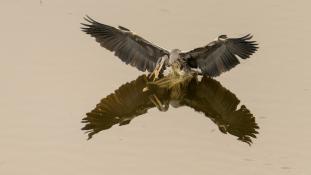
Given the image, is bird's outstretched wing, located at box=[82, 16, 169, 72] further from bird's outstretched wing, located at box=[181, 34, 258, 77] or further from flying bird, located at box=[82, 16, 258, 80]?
bird's outstretched wing, located at box=[181, 34, 258, 77]

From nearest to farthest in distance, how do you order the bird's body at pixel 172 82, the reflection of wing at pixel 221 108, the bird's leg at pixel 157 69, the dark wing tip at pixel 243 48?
the reflection of wing at pixel 221 108 → the bird's body at pixel 172 82 → the dark wing tip at pixel 243 48 → the bird's leg at pixel 157 69

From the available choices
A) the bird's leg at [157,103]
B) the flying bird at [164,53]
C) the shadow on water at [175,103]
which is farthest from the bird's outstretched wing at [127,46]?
the bird's leg at [157,103]

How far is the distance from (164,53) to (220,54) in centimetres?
39

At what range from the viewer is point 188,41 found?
574 cm

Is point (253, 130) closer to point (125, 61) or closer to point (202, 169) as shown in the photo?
point (202, 169)

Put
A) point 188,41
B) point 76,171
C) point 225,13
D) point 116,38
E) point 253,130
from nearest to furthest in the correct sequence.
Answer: point 76,171
point 253,130
point 116,38
point 188,41
point 225,13

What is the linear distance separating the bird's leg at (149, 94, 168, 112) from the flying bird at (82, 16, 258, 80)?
0.33m

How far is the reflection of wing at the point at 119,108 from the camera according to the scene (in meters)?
4.59

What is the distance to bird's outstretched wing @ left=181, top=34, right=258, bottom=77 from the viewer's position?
5156mm

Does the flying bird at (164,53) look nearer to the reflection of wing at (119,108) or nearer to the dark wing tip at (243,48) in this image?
the dark wing tip at (243,48)

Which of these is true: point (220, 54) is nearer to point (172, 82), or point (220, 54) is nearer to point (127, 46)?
point (172, 82)

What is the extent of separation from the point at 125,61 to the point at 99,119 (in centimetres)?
82

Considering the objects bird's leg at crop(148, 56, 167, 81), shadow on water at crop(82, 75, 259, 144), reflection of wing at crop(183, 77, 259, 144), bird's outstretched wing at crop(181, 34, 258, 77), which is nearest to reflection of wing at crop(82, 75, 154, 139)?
shadow on water at crop(82, 75, 259, 144)

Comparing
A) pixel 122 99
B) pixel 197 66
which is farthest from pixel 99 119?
pixel 197 66
